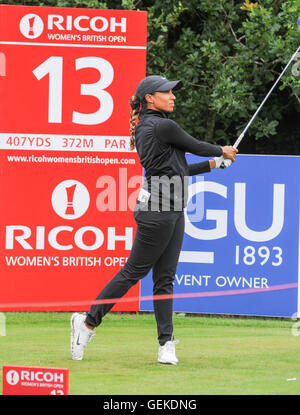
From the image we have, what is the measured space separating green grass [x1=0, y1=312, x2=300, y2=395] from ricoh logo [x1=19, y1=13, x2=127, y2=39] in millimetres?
2345

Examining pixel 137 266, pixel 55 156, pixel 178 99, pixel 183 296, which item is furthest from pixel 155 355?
pixel 178 99

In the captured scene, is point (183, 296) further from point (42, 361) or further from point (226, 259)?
point (42, 361)

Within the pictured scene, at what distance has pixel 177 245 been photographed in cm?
548

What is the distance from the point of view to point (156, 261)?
548 cm

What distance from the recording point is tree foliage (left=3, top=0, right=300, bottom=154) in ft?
28.2

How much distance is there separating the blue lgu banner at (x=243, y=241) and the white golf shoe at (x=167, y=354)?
6.11 feet

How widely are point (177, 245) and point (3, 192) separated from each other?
2.19m

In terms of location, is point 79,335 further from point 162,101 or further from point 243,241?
point 243,241

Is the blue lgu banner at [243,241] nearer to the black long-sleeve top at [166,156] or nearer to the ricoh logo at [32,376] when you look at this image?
the black long-sleeve top at [166,156]

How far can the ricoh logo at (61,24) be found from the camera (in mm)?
7090

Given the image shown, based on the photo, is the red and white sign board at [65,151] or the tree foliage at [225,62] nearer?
the red and white sign board at [65,151]

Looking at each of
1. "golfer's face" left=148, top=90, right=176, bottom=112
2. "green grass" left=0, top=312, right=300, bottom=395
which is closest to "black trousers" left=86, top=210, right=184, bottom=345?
"green grass" left=0, top=312, right=300, bottom=395

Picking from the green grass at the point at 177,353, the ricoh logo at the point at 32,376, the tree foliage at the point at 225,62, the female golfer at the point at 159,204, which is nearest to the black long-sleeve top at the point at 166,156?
the female golfer at the point at 159,204

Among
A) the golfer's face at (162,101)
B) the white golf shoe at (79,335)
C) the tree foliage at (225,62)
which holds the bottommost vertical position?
the white golf shoe at (79,335)
